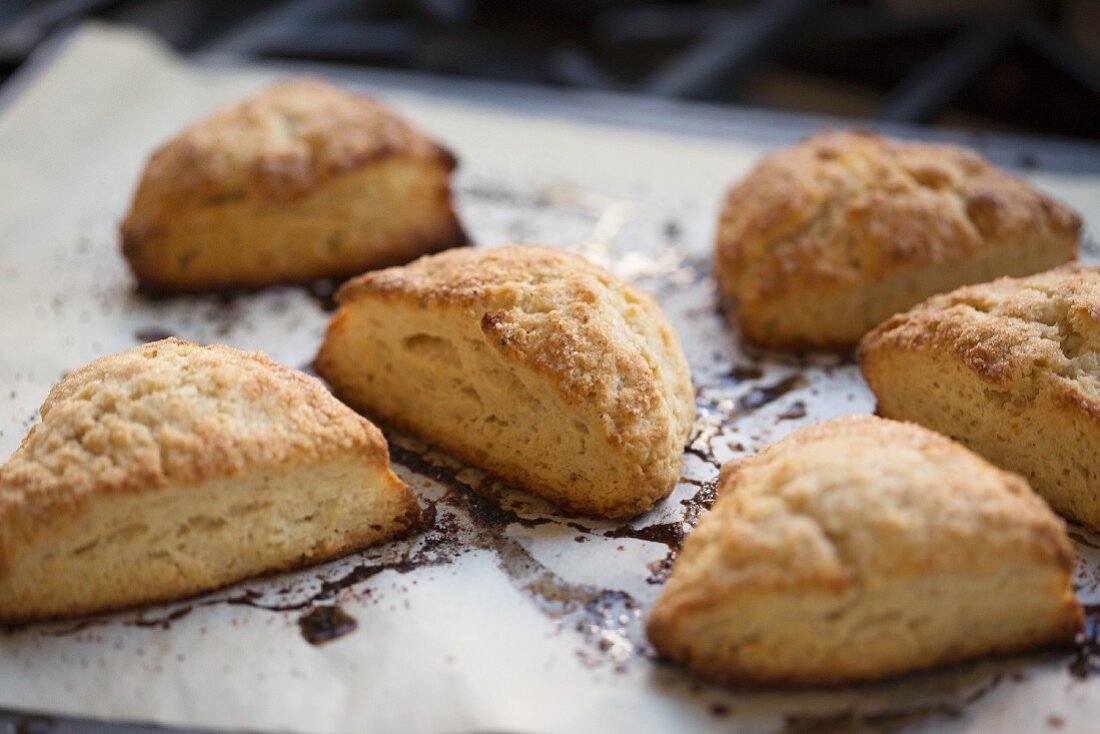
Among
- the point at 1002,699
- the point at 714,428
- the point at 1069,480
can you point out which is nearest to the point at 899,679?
the point at 1002,699

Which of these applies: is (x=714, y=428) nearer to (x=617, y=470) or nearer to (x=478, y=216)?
(x=617, y=470)

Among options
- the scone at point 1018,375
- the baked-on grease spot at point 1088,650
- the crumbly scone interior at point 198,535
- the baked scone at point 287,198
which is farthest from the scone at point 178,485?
the baked-on grease spot at point 1088,650

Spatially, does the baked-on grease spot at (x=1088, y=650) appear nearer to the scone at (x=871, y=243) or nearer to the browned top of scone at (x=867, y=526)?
the browned top of scone at (x=867, y=526)

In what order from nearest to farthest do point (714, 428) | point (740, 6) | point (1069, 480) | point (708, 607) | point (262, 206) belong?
point (708, 607) → point (1069, 480) → point (714, 428) → point (262, 206) → point (740, 6)

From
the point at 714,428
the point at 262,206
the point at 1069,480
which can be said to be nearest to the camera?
the point at 1069,480

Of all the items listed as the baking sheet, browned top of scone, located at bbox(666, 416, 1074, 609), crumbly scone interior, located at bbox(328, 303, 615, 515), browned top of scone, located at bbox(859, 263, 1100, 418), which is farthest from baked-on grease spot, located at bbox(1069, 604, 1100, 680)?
crumbly scone interior, located at bbox(328, 303, 615, 515)

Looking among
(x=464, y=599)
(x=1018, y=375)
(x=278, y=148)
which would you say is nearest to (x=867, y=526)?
(x=1018, y=375)

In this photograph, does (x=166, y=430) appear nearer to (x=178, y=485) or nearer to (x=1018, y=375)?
(x=178, y=485)
